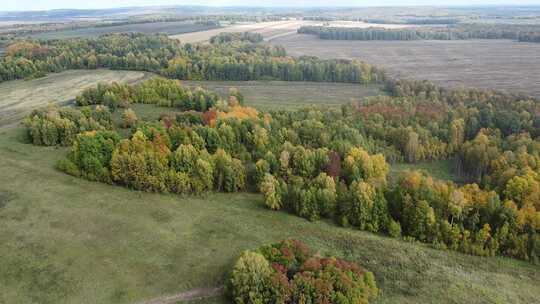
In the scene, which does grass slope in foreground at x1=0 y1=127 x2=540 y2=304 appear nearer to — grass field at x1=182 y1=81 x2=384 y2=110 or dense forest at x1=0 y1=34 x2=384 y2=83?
grass field at x1=182 y1=81 x2=384 y2=110

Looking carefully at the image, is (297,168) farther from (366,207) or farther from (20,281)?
(20,281)

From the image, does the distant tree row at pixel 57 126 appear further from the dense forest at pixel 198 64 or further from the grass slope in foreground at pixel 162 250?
the dense forest at pixel 198 64

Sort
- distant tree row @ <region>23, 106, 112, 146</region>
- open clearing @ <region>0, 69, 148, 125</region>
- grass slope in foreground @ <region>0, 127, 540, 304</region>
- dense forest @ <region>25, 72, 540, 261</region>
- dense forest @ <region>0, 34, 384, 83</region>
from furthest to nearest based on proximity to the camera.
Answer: dense forest @ <region>0, 34, 384, 83</region> < open clearing @ <region>0, 69, 148, 125</region> < distant tree row @ <region>23, 106, 112, 146</region> < dense forest @ <region>25, 72, 540, 261</region> < grass slope in foreground @ <region>0, 127, 540, 304</region>

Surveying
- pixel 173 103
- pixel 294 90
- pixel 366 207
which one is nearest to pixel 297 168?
pixel 366 207

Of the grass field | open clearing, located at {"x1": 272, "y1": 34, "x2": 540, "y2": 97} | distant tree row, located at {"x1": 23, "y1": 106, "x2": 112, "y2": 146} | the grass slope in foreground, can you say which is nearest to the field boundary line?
the grass slope in foreground

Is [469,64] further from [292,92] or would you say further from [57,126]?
[57,126]

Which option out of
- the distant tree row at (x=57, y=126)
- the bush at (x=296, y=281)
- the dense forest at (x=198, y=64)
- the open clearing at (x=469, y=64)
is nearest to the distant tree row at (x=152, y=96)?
the distant tree row at (x=57, y=126)
